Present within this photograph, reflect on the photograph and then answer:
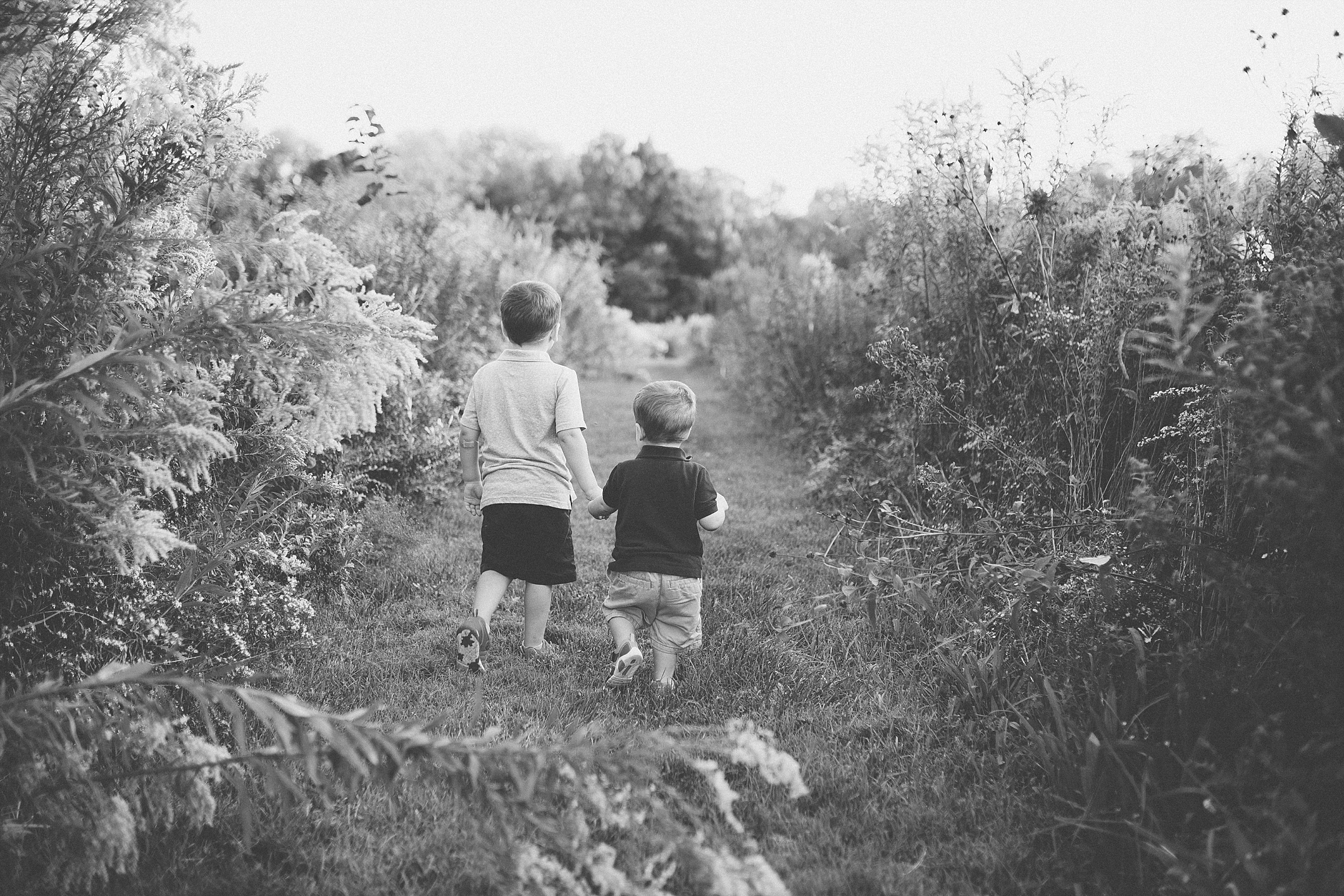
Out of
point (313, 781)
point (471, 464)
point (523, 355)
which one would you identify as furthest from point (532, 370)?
point (313, 781)

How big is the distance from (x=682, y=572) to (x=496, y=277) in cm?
761

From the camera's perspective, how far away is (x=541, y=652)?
12.2ft

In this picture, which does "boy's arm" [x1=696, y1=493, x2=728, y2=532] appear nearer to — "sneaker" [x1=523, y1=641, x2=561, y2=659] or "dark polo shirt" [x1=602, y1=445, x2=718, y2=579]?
"dark polo shirt" [x1=602, y1=445, x2=718, y2=579]

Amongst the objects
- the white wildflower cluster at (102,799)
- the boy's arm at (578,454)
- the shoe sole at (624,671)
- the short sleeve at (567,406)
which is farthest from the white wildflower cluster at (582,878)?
the short sleeve at (567,406)

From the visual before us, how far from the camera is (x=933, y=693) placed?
10.3 ft

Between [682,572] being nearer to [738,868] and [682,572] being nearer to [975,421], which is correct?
[738,868]

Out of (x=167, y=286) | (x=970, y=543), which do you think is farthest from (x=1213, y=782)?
(x=167, y=286)

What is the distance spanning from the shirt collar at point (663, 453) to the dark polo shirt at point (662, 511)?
0.02 metres

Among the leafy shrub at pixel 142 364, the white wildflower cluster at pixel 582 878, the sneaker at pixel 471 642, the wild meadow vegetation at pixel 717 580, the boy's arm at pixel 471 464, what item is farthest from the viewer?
Answer: the boy's arm at pixel 471 464

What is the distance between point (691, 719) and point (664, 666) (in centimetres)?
36

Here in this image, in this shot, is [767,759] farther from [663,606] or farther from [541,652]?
[541,652]

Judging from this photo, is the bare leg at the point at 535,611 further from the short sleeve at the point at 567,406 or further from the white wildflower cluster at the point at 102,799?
the white wildflower cluster at the point at 102,799

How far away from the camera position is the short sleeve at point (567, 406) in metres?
3.69

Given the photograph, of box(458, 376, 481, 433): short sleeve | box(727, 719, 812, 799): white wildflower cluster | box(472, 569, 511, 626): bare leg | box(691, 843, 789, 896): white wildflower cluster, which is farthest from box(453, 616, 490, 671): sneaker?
box(691, 843, 789, 896): white wildflower cluster
